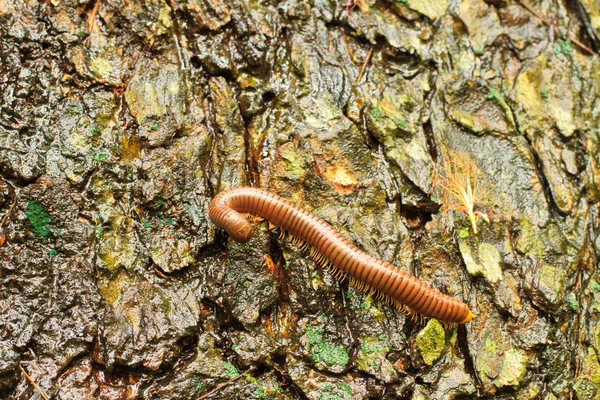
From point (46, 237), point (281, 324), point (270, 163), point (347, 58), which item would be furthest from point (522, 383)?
point (46, 237)

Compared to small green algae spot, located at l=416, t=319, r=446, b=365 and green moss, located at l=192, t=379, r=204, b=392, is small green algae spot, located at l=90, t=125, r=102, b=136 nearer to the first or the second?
green moss, located at l=192, t=379, r=204, b=392

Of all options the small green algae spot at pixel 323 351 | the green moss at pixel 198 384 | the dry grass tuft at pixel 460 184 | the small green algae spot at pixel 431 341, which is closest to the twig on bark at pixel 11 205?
the green moss at pixel 198 384

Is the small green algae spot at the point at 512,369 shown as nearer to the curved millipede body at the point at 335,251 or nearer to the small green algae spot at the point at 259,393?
the curved millipede body at the point at 335,251

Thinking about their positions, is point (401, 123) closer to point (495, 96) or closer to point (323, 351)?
point (495, 96)

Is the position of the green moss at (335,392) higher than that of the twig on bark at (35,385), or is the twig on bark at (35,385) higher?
the green moss at (335,392)

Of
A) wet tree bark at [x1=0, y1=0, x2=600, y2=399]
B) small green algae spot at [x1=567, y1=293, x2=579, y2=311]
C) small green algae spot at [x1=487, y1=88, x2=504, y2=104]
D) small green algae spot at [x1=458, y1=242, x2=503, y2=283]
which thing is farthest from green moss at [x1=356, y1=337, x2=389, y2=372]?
small green algae spot at [x1=487, y1=88, x2=504, y2=104]

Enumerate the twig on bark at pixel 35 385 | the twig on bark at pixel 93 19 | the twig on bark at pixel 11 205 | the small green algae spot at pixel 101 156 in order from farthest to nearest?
the twig on bark at pixel 93 19 < the small green algae spot at pixel 101 156 < the twig on bark at pixel 11 205 < the twig on bark at pixel 35 385

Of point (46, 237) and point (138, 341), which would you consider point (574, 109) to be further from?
point (46, 237)
